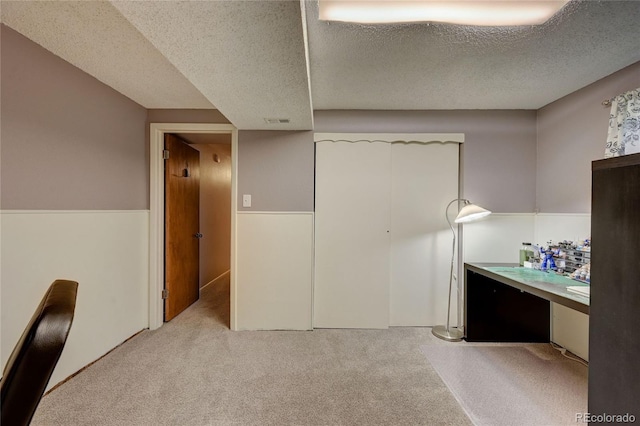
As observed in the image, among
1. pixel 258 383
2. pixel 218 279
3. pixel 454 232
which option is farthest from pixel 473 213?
pixel 218 279

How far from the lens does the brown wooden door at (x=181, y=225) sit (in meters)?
2.78

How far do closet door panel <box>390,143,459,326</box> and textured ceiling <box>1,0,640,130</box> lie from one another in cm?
55

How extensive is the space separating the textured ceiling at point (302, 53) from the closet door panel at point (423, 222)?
1.80ft

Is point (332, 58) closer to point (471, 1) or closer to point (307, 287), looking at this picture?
point (471, 1)

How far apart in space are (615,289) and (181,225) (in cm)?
331

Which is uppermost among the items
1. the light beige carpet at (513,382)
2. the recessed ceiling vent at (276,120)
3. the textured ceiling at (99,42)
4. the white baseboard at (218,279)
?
the textured ceiling at (99,42)

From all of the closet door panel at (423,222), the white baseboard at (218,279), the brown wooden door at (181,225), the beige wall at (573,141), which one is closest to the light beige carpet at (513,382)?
the closet door panel at (423,222)

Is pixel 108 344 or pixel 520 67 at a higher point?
pixel 520 67

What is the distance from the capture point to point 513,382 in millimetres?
1842

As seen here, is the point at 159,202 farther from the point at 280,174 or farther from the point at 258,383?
the point at 258,383

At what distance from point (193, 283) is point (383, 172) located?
2.64 meters

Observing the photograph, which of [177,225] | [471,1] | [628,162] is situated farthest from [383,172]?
[177,225]

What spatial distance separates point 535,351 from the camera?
227 centimetres

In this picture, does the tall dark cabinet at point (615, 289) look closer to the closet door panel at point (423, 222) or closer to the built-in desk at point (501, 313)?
the built-in desk at point (501, 313)
